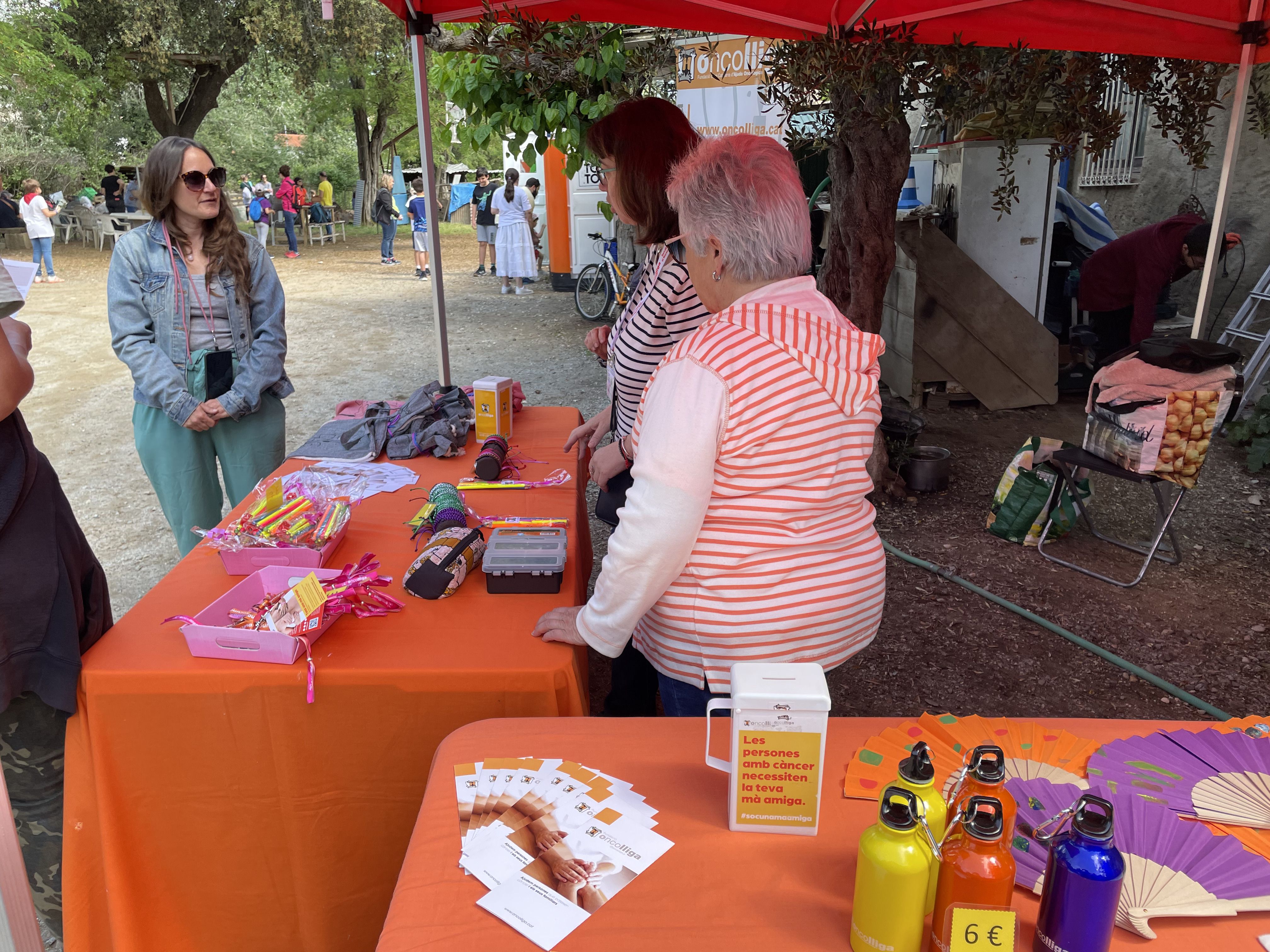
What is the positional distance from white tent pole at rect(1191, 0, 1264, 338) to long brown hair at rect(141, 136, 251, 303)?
363cm

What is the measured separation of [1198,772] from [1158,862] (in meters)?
0.27

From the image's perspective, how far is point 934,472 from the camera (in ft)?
16.3

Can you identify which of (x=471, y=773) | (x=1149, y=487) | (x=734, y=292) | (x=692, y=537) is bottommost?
(x=1149, y=487)

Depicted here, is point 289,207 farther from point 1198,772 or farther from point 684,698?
point 1198,772

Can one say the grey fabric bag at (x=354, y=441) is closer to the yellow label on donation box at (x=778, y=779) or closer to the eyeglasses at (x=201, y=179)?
the eyeglasses at (x=201, y=179)

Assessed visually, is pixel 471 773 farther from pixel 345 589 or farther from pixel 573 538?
pixel 573 538

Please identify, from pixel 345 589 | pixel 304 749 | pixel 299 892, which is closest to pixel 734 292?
pixel 345 589

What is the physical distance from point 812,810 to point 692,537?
48 centimetres

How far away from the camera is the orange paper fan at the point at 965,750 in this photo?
51.7 inches

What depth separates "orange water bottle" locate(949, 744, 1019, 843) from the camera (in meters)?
0.93

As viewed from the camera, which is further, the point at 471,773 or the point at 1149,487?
the point at 1149,487

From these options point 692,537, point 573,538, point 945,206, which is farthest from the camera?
point 945,206

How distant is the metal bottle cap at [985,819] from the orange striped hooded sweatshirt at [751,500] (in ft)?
2.25

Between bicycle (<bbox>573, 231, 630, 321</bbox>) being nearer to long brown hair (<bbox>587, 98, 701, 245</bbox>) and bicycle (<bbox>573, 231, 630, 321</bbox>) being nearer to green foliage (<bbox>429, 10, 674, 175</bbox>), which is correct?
green foliage (<bbox>429, 10, 674, 175</bbox>)
